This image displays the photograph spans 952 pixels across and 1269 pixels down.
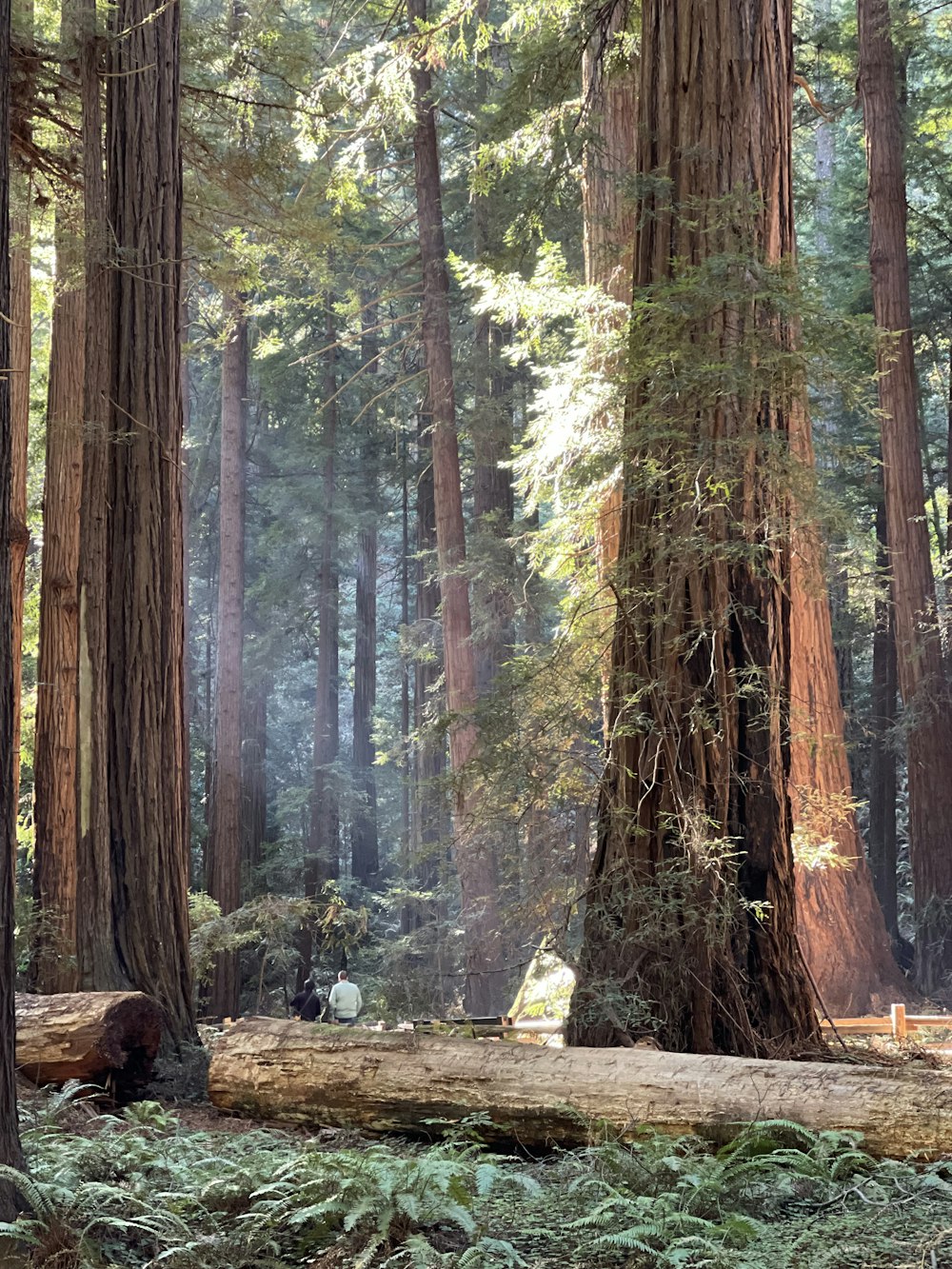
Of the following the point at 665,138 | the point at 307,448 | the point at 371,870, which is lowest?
the point at 371,870

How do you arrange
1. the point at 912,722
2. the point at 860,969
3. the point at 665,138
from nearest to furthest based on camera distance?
the point at 665,138, the point at 860,969, the point at 912,722

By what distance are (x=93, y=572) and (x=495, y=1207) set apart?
5.17m

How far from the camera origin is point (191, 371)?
114 ft

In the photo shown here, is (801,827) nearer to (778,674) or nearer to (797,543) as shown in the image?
(778,674)

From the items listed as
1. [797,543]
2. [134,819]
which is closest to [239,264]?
[134,819]

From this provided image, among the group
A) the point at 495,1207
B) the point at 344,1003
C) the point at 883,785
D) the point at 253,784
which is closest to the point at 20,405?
the point at 344,1003

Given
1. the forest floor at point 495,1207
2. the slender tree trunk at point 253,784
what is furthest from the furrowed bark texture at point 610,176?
the slender tree trunk at point 253,784

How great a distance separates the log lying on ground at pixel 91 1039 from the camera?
6.74 meters

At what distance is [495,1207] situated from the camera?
14.6ft

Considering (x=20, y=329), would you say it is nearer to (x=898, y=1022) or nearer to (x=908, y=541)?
(x=898, y=1022)

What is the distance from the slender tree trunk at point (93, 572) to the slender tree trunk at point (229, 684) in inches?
431

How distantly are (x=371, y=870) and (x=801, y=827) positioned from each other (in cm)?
2597

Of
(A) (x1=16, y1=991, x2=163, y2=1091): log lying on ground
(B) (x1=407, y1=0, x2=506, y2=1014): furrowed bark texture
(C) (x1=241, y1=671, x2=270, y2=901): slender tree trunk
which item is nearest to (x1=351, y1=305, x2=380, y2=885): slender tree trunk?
(C) (x1=241, y1=671, x2=270, y2=901): slender tree trunk

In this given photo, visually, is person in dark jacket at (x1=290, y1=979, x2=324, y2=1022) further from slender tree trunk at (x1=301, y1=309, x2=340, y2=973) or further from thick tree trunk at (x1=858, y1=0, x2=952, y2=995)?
slender tree trunk at (x1=301, y1=309, x2=340, y2=973)
